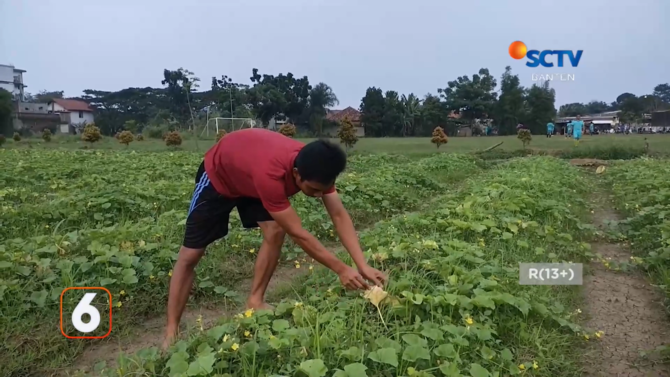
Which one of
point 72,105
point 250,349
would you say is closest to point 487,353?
point 250,349

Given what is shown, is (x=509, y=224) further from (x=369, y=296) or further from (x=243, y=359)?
(x=243, y=359)

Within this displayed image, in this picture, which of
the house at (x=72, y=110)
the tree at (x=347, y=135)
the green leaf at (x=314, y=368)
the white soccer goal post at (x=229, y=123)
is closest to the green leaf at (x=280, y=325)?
the green leaf at (x=314, y=368)

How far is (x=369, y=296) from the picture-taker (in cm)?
247

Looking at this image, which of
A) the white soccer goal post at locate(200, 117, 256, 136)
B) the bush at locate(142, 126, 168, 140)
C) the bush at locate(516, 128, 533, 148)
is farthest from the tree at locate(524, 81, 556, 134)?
the bush at locate(142, 126, 168, 140)

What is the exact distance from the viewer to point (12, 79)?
45.0m

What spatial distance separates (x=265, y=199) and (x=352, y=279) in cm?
56

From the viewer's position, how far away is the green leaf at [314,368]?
6.17ft

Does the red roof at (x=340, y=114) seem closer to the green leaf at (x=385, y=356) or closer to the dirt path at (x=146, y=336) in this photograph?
the dirt path at (x=146, y=336)

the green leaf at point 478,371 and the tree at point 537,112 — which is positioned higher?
the tree at point 537,112

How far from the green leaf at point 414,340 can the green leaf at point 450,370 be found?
14cm

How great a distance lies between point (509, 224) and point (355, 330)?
7.83ft

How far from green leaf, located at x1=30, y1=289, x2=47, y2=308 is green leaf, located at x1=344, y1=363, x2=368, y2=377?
2140 mm

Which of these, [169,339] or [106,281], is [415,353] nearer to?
[169,339]

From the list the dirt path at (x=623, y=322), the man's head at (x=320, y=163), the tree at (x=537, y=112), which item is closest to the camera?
the man's head at (x=320, y=163)
